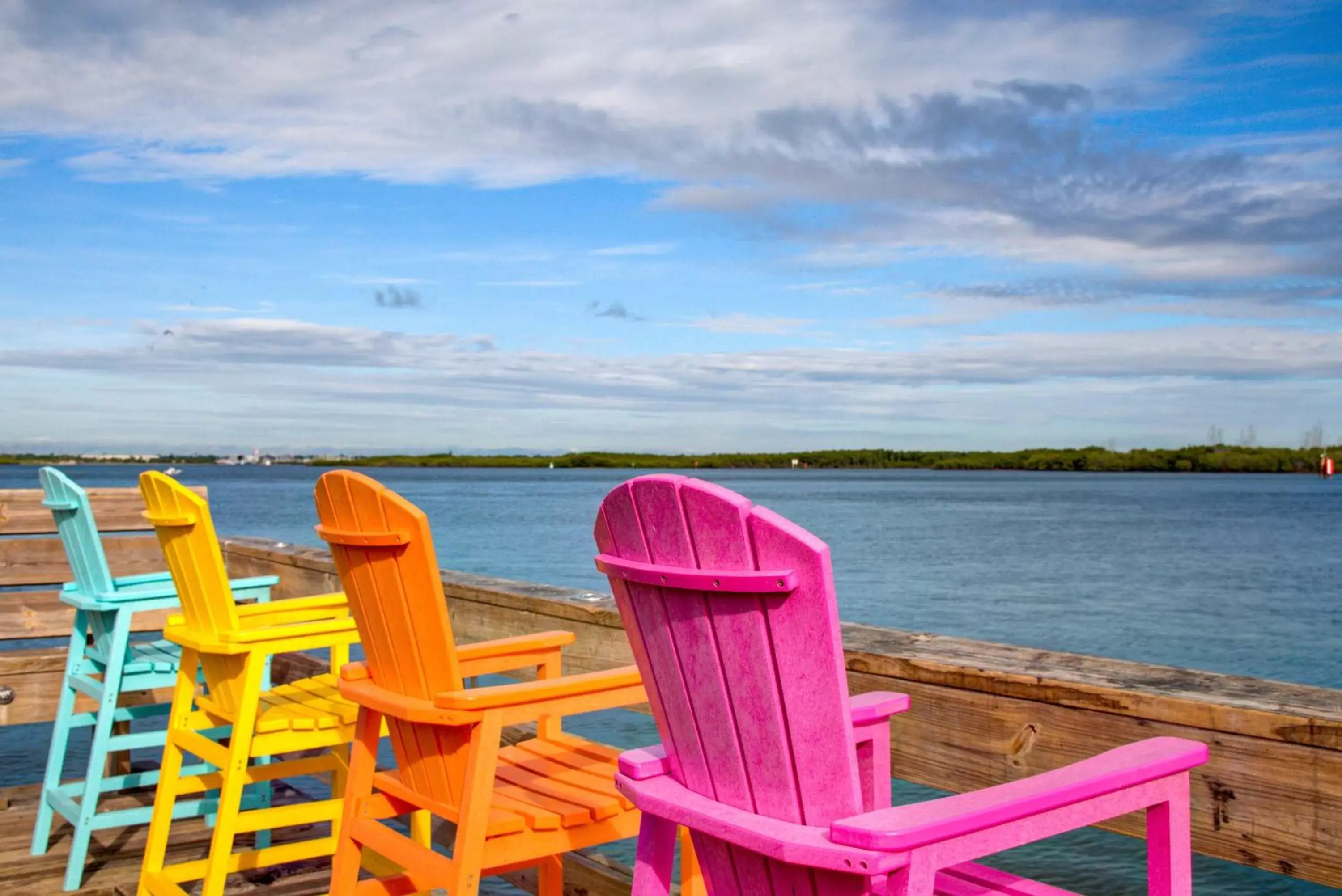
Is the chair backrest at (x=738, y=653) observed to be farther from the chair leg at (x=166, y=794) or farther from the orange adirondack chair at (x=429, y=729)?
the chair leg at (x=166, y=794)

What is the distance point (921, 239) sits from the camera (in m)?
51.5

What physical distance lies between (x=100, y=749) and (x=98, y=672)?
0.58 meters

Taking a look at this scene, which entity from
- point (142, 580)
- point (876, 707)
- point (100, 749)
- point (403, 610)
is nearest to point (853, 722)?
point (876, 707)

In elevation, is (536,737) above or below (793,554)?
below

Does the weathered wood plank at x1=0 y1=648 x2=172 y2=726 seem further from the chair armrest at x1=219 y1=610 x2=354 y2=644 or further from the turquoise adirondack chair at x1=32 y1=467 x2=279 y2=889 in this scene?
the chair armrest at x1=219 y1=610 x2=354 y2=644

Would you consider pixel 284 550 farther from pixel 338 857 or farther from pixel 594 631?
pixel 338 857

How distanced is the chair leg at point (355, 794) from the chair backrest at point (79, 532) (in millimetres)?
1522

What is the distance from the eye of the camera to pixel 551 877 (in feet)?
8.61

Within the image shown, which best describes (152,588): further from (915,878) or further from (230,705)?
(915,878)

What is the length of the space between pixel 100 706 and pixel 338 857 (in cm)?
155

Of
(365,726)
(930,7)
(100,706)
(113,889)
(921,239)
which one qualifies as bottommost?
(113,889)

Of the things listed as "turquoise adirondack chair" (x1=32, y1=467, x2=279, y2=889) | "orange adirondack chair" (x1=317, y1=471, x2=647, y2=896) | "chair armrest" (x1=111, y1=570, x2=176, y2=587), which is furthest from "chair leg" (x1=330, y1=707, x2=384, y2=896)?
"chair armrest" (x1=111, y1=570, x2=176, y2=587)

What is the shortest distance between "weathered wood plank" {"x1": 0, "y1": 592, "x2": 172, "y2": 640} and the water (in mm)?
2687

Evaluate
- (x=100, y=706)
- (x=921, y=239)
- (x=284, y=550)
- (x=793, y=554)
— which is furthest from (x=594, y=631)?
(x=921, y=239)
